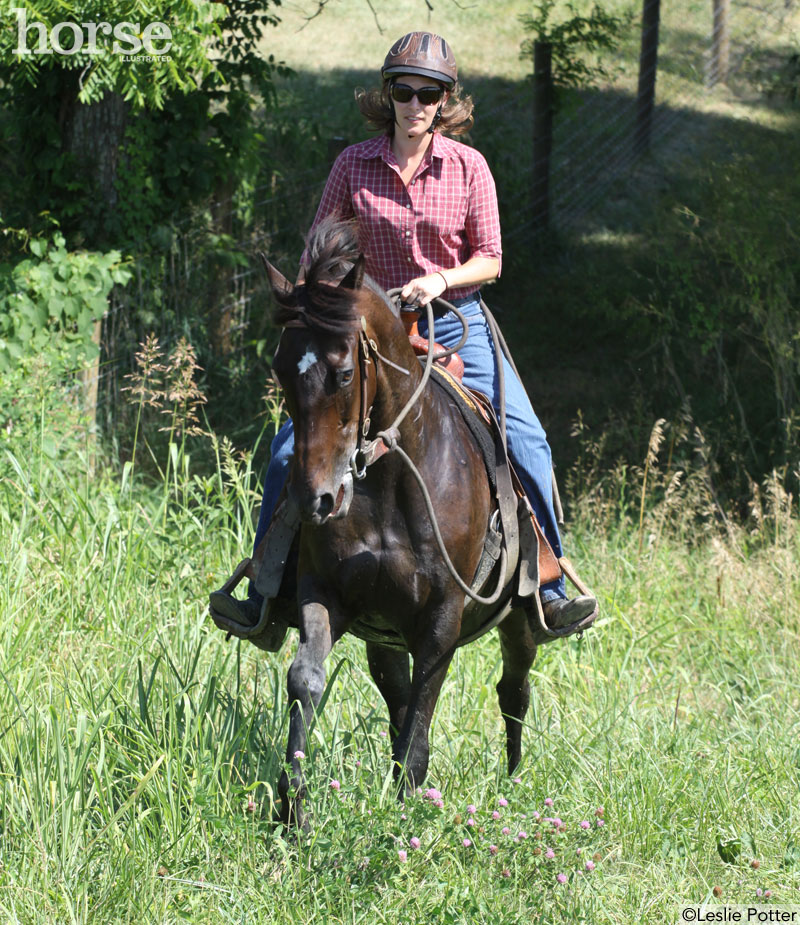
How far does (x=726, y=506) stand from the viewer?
932 centimetres

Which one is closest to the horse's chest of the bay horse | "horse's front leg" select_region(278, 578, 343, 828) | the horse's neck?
the bay horse

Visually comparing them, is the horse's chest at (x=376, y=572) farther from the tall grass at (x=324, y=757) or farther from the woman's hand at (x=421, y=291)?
the woman's hand at (x=421, y=291)

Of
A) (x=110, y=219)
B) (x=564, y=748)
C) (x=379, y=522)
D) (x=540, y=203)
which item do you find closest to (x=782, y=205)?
(x=540, y=203)

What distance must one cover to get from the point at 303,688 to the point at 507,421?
1481mm

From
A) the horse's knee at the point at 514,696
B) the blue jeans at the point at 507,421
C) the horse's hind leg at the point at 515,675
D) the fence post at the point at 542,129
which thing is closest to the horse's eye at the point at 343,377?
the blue jeans at the point at 507,421

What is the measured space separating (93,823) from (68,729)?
33 cm

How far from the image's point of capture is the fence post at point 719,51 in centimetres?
1884

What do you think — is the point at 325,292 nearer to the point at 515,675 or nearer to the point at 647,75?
the point at 515,675

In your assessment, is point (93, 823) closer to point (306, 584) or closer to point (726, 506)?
point (306, 584)

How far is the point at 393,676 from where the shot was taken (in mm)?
4688

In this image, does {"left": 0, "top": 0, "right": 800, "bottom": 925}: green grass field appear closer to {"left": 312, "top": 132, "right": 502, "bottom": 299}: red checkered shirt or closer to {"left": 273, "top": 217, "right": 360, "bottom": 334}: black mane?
{"left": 273, "top": 217, "right": 360, "bottom": 334}: black mane

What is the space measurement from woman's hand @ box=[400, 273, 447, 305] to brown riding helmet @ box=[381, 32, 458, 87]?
30.7 inches

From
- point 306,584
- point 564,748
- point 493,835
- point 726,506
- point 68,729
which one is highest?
point 306,584

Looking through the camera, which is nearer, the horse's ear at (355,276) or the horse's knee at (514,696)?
the horse's ear at (355,276)
